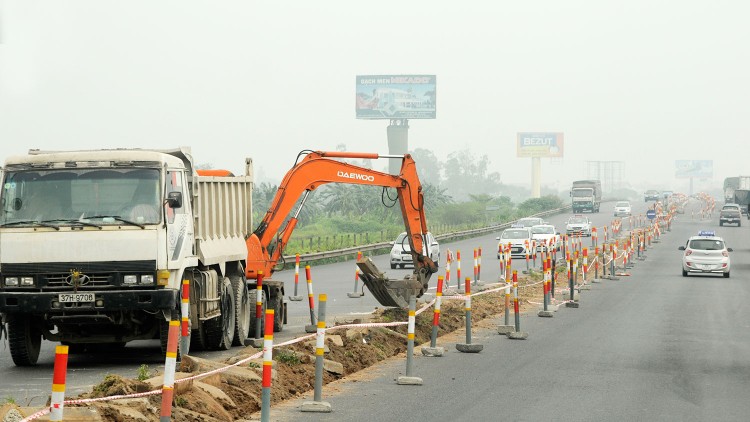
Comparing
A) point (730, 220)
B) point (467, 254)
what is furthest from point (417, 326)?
point (730, 220)

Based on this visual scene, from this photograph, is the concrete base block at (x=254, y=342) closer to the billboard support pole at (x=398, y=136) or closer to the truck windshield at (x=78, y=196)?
the truck windshield at (x=78, y=196)

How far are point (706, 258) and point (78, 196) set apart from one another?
3350 cm

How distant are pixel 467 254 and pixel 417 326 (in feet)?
127

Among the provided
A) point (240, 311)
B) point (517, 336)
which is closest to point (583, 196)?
point (517, 336)

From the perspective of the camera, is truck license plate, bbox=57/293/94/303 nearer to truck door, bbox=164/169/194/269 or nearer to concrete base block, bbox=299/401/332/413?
truck door, bbox=164/169/194/269

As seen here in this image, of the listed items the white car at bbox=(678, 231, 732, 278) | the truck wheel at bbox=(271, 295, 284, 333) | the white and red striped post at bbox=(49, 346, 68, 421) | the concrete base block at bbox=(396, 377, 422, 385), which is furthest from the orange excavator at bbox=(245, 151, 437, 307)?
the white car at bbox=(678, 231, 732, 278)

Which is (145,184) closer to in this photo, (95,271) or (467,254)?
(95,271)

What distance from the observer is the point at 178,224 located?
56.2 ft

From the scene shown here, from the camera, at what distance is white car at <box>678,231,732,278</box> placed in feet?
150

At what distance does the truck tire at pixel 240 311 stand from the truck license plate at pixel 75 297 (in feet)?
13.2

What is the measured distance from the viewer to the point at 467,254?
6097 centimetres

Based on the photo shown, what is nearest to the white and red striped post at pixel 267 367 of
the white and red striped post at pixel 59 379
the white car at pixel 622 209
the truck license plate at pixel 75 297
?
the white and red striped post at pixel 59 379

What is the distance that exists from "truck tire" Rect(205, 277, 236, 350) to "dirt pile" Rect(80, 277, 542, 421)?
149cm

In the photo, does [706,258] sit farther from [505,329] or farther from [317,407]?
[317,407]
